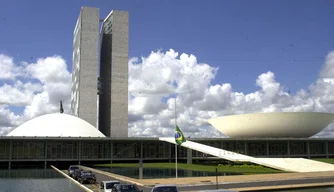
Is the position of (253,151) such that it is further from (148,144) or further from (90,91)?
(90,91)

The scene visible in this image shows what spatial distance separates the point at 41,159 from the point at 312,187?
4937 cm

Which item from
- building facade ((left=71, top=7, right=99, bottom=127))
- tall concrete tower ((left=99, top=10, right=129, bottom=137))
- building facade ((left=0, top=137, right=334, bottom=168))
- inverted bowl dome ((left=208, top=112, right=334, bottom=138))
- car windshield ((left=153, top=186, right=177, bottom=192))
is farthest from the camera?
tall concrete tower ((left=99, top=10, right=129, bottom=137))

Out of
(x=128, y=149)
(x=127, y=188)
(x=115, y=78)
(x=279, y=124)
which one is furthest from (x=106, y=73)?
(x=127, y=188)

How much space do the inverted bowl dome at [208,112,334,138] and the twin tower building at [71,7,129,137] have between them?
33132mm

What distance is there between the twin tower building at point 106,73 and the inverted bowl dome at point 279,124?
33132mm

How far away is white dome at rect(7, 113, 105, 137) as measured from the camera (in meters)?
67.0

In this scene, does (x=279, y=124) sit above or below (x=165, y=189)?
above

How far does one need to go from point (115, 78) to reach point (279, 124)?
156ft

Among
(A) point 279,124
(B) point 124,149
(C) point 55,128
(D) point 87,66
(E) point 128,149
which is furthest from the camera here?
(D) point 87,66

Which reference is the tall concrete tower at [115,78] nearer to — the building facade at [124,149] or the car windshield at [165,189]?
the building facade at [124,149]

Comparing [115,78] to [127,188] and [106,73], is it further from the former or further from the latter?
[127,188]

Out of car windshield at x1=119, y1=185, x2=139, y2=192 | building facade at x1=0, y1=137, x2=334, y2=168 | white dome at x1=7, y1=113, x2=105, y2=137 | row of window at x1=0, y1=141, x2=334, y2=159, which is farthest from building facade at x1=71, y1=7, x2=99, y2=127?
car windshield at x1=119, y1=185, x2=139, y2=192

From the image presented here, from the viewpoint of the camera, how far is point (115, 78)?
105500 mm

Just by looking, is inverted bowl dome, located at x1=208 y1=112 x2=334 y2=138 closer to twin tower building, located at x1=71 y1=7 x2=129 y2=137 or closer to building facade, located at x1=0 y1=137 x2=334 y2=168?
building facade, located at x1=0 y1=137 x2=334 y2=168
